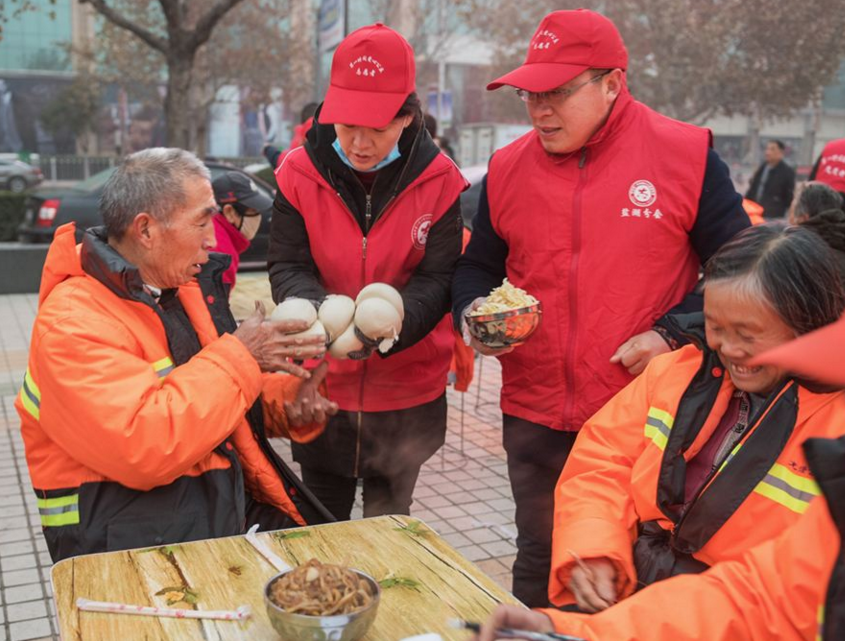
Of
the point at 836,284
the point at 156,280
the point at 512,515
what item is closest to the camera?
the point at 836,284

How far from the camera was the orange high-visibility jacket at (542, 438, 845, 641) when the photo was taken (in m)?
1.44

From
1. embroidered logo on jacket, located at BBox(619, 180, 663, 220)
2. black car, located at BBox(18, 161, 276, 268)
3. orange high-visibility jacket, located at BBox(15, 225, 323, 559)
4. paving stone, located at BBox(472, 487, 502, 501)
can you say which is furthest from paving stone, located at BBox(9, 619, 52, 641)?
black car, located at BBox(18, 161, 276, 268)

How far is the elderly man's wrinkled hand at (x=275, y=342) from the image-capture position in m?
2.36

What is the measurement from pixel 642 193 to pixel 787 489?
1.01 m

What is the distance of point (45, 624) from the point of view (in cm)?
337

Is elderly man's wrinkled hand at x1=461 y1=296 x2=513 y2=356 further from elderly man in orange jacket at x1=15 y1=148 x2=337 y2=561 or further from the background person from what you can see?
the background person

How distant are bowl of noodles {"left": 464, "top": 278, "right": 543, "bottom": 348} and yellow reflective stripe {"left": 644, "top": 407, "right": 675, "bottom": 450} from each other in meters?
0.48

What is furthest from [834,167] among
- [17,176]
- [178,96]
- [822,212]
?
[17,176]

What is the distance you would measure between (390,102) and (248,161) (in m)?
36.3

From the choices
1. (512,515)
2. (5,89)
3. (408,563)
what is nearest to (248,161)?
(5,89)

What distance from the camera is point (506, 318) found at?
7.92 feet

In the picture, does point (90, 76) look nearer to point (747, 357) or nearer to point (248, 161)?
point (248, 161)

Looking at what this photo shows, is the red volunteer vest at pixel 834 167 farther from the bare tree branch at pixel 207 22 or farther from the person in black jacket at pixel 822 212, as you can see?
the bare tree branch at pixel 207 22

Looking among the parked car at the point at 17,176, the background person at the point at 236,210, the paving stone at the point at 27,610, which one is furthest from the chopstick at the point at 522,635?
the parked car at the point at 17,176
